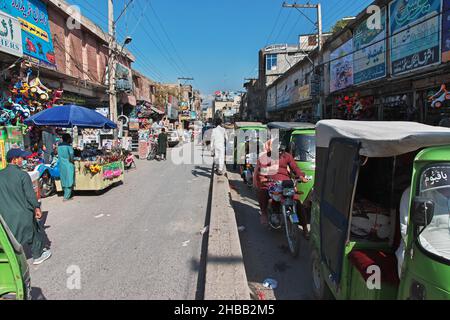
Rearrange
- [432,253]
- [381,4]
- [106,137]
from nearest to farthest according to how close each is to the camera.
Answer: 1. [432,253]
2. [381,4]
3. [106,137]

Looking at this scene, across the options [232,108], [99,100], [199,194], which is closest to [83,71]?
[99,100]

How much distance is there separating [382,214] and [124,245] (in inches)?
160

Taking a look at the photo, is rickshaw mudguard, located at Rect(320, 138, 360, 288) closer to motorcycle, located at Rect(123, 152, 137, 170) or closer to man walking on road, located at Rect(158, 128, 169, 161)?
motorcycle, located at Rect(123, 152, 137, 170)

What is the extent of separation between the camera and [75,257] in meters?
5.04

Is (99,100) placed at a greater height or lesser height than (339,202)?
greater

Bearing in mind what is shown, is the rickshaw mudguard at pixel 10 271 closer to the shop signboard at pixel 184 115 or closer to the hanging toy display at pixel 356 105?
the hanging toy display at pixel 356 105

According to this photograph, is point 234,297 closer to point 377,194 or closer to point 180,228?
point 377,194

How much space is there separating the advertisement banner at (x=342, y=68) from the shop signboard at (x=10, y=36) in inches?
552

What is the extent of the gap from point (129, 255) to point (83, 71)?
14.8 meters

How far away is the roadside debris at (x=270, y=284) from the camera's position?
4.18m

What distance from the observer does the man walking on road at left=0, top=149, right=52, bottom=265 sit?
13.5 ft

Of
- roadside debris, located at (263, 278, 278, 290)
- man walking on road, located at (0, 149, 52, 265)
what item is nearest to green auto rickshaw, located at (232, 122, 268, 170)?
roadside debris, located at (263, 278, 278, 290)

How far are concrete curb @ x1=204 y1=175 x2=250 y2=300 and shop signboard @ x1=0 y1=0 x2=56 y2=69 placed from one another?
955 centimetres

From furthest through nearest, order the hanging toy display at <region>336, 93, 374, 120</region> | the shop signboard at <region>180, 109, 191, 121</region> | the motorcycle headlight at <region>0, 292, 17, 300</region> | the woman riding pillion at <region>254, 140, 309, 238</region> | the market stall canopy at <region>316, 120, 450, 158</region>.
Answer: the shop signboard at <region>180, 109, 191, 121</region> → the hanging toy display at <region>336, 93, 374, 120</region> → the woman riding pillion at <region>254, 140, 309, 238</region> → the motorcycle headlight at <region>0, 292, 17, 300</region> → the market stall canopy at <region>316, 120, 450, 158</region>
